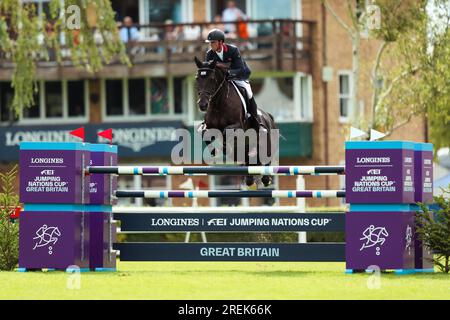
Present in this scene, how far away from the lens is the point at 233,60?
1647 cm

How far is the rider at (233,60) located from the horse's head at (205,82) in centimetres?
32

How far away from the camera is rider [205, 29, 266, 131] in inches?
623

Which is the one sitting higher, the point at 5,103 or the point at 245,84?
the point at 5,103

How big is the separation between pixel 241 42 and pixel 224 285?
27.9 meters

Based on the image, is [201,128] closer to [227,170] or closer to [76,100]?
[227,170]

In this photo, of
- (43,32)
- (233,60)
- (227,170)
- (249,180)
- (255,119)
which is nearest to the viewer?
(227,170)

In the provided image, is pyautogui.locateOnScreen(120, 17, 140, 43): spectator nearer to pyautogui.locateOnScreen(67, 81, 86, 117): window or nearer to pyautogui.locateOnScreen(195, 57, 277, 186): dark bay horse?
pyautogui.locateOnScreen(67, 81, 86, 117): window

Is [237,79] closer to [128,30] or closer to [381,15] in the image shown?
[381,15]

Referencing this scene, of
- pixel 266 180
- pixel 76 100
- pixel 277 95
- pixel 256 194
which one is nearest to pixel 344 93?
pixel 277 95

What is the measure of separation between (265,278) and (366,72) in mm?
23862

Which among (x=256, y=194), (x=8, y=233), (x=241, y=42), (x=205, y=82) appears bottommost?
(x=8, y=233)

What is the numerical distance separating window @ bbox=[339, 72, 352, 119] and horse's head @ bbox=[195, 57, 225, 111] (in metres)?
26.9

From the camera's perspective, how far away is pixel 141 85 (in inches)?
1703

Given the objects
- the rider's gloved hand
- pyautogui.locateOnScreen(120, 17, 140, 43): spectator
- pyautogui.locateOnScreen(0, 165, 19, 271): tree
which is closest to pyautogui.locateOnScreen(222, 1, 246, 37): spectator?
pyautogui.locateOnScreen(120, 17, 140, 43): spectator
